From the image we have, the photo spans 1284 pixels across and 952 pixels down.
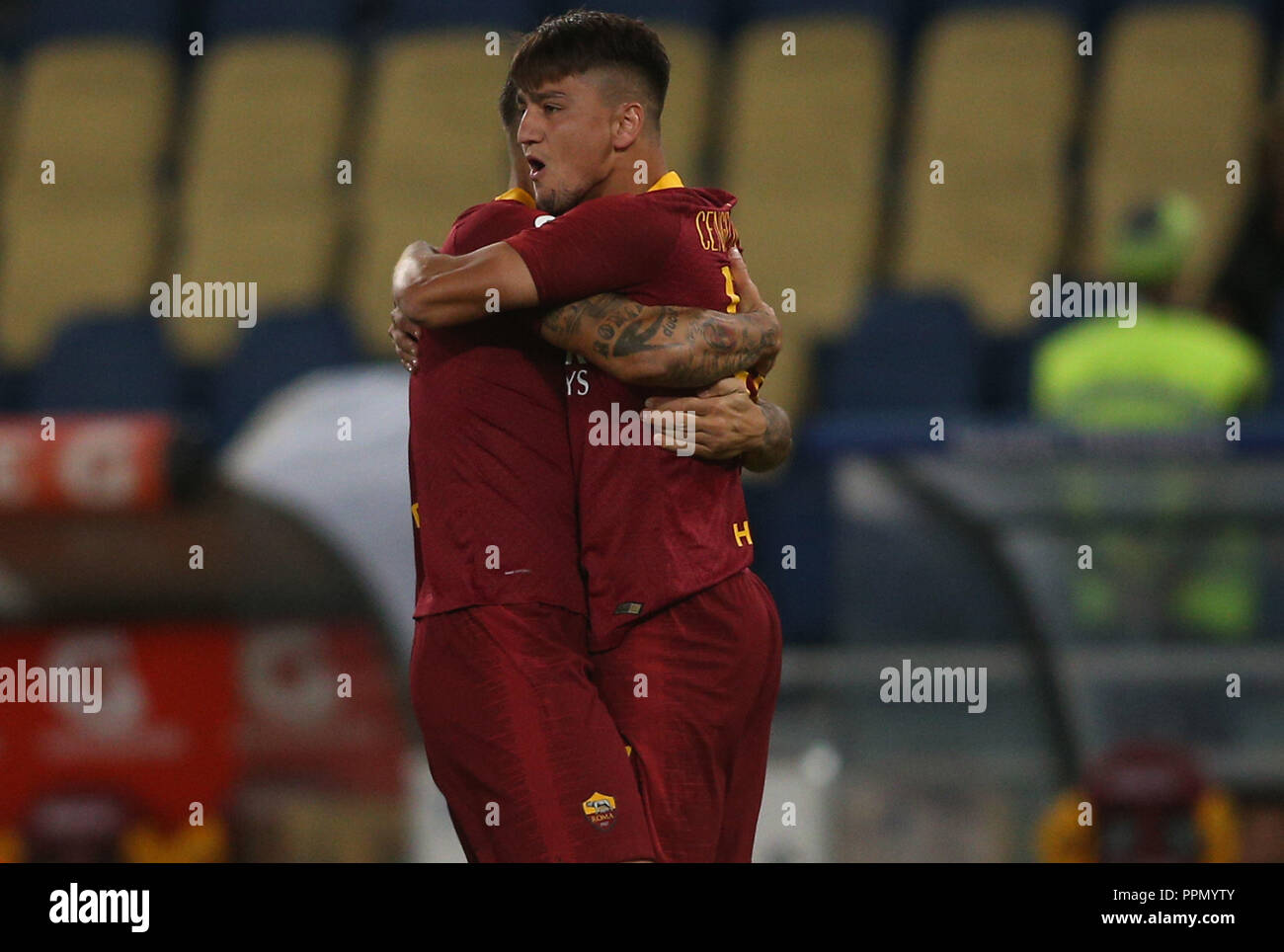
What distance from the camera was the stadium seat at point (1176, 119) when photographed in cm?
670

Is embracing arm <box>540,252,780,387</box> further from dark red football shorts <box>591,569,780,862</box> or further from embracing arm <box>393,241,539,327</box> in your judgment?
dark red football shorts <box>591,569,780,862</box>

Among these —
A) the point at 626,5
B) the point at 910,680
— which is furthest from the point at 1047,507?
the point at 626,5

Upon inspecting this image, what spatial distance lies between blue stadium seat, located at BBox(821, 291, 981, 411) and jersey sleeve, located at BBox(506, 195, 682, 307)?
158 inches

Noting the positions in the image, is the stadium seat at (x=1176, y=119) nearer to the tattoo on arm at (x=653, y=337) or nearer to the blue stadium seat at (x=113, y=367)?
the blue stadium seat at (x=113, y=367)

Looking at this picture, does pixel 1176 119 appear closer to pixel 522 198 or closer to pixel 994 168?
pixel 994 168

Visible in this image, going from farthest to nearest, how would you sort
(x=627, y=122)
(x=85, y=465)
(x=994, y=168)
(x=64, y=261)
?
(x=64, y=261), (x=994, y=168), (x=85, y=465), (x=627, y=122)

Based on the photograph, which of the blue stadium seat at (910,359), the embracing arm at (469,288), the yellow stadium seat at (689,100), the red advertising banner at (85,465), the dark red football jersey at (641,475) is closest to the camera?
the embracing arm at (469,288)

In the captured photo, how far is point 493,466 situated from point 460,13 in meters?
5.40

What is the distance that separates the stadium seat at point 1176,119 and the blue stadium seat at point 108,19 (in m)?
3.85

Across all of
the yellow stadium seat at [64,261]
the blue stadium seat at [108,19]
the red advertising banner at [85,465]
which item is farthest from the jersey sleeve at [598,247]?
the blue stadium seat at [108,19]

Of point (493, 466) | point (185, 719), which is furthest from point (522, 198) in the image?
point (185, 719)

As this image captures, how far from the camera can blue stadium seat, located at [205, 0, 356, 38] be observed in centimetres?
770

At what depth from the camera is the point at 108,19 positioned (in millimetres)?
8031

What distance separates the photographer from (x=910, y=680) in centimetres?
456
